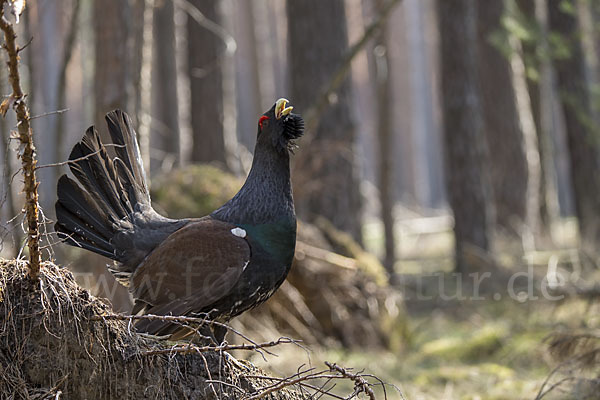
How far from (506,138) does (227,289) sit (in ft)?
35.0

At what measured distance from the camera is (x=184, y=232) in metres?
3.63

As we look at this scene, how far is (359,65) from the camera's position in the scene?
45188 millimetres

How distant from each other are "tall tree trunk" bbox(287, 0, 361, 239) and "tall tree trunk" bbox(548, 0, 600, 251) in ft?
10.9

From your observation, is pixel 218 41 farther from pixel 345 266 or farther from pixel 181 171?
pixel 345 266

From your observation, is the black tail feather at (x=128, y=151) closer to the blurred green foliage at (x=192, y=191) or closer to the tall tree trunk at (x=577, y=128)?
the blurred green foliage at (x=192, y=191)

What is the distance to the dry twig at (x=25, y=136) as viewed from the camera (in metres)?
1.96

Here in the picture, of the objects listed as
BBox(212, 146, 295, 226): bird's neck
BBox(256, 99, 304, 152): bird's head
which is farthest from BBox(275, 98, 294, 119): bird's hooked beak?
BBox(212, 146, 295, 226): bird's neck

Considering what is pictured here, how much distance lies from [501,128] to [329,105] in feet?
19.0

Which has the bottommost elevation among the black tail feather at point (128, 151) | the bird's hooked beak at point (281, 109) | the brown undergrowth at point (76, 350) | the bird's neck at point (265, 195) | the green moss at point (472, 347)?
the green moss at point (472, 347)

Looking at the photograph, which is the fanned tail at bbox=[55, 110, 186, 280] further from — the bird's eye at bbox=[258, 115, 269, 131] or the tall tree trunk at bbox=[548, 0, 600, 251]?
the tall tree trunk at bbox=[548, 0, 600, 251]

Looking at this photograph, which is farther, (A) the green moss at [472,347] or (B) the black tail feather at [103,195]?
(A) the green moss at [472,347]

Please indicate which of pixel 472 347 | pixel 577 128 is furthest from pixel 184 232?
pixel 577 128

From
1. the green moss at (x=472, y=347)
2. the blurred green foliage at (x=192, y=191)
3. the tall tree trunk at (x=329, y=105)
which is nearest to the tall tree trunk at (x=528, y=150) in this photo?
the tall tree trunk at (x=329, y=105)

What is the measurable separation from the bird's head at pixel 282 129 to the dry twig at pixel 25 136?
5.22 feet
